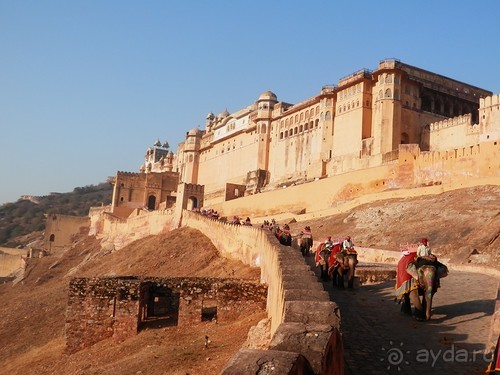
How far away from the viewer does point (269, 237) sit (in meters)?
13.8

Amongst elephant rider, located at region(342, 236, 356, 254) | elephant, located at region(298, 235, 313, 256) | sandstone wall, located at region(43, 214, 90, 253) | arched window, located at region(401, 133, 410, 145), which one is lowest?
elephant rider, located at region(342, 236, 356, 254)

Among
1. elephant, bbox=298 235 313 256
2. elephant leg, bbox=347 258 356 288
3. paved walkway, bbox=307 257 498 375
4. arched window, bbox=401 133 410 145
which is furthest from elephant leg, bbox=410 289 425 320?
arched window, bbox=401 133 410 145

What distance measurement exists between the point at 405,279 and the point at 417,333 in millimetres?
1188

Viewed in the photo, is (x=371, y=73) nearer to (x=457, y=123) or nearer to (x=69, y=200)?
(x=457, y=123)

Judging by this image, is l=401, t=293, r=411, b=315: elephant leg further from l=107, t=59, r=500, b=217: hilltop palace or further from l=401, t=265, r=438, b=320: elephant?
l=107, t=59, r=500, b=217: hilltop palace

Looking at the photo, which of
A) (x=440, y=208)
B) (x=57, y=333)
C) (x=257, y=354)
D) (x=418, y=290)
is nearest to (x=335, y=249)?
(x=418, y=290)

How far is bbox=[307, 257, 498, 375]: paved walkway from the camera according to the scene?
584 cm

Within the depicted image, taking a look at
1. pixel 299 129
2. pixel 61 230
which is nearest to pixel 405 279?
pixel 299 129

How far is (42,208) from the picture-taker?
11575cm

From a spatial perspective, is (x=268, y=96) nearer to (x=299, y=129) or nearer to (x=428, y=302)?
(x=299, y=129)

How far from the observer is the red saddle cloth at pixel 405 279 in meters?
8.23

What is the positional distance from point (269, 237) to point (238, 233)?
7.19 meters

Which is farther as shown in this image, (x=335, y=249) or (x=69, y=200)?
(x=69, y=200)

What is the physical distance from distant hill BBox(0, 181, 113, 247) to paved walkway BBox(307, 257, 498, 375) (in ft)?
276
